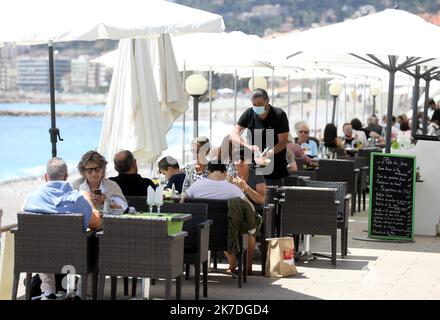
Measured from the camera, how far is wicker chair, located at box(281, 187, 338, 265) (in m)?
9.41

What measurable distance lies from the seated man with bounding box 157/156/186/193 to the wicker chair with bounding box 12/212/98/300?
2386mm

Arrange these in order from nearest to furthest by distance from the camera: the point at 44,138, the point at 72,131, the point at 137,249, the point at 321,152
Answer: the point at 137,249, the point at 321,152, the point at 44,138, the point at 72,131

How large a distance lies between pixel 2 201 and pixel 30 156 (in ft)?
104

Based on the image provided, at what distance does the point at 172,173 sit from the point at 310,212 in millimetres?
1287

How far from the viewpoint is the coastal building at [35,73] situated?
351 feet

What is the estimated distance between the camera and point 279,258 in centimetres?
881

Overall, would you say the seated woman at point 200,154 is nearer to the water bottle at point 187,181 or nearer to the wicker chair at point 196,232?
the water bottle at point 187,181

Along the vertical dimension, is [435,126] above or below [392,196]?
above

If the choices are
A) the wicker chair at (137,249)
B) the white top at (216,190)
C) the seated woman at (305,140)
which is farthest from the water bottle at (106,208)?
the seated woman at (305,140)

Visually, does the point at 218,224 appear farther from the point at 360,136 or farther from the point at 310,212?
the point at 360,136

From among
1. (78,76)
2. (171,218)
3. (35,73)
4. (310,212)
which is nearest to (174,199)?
(310,212)

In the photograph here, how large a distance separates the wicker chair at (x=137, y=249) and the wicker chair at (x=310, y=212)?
2.79 metres

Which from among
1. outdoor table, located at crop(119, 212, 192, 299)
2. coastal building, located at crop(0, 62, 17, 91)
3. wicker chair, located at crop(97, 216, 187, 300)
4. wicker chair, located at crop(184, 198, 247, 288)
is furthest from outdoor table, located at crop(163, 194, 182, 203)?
coastal building, located at crop(0, 62, 17, 91)
